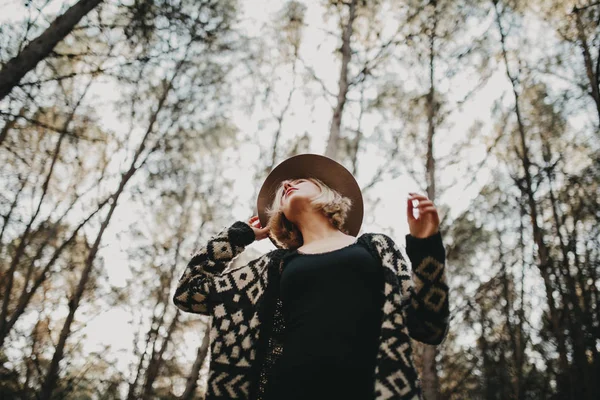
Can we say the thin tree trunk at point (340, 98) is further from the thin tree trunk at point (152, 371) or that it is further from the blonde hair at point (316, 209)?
the thin tree trunk at point (152, 371)

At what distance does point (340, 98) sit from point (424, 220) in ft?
14.6

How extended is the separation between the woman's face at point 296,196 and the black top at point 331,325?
0.44 metres

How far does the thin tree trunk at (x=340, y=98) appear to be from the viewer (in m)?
4.76

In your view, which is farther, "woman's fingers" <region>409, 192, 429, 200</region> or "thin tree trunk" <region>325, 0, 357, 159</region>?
"thin tree trunk" <region>325, 0, 357, 159</region>

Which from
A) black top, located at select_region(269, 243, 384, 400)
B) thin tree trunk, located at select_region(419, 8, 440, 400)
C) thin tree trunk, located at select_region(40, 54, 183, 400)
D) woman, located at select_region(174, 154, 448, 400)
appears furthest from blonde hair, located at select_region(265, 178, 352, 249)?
thin tree trunk, located at select_region(40, 54, 183, 400)

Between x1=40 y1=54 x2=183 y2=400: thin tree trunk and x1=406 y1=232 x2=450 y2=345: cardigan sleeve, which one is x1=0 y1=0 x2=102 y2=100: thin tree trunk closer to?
x1=406 y1=232 x2=450 y2=345: cardigan sleeve

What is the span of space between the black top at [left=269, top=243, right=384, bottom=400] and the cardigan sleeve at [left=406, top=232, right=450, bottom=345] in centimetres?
17

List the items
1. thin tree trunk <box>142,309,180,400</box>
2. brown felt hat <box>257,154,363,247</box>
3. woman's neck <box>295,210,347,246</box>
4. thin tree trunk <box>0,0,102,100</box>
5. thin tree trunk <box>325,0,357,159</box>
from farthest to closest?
1. thin tree trunk <box>142,309,180,400</box>
2. thin tree trunk <box>325,0,357,159</box>
3. thin tree trunk <box>0,0,102,100</box>
4. brown felt hat <box>257,154,363,247</box>
5. woman's neck <box>295,210,347,246</box>

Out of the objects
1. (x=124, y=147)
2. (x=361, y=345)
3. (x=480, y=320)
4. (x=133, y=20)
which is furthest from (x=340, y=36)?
(x=480, y=320)

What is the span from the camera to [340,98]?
5535 mm

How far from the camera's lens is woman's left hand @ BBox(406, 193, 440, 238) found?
138cm

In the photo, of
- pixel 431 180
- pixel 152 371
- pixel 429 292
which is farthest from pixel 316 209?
pixel 152 371

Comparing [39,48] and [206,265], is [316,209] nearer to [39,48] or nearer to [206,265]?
[206,265]

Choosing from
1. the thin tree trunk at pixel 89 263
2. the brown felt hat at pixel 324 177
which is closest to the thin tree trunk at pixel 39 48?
the brown felt hat at pixel 324 177
